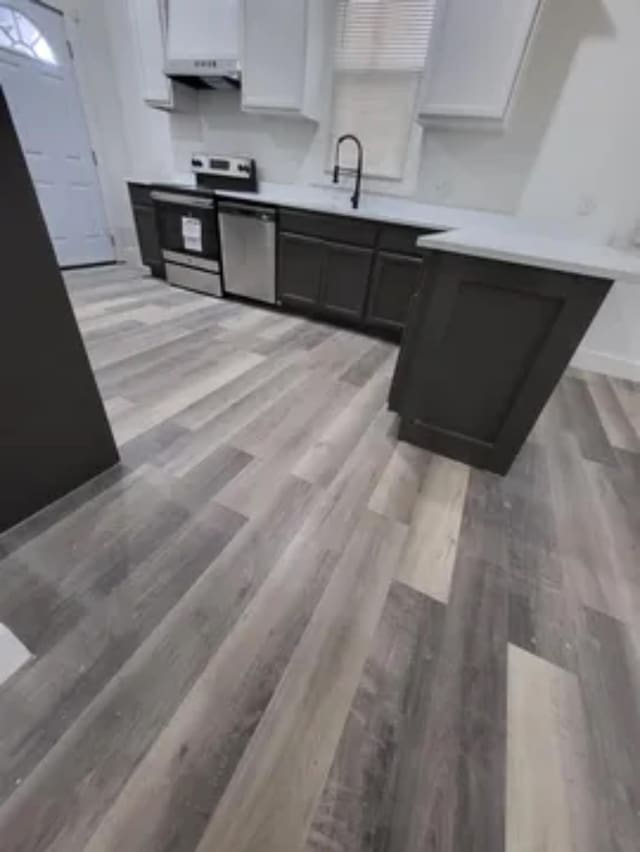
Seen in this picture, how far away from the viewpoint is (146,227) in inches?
151

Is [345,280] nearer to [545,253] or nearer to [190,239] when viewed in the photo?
[190,239]

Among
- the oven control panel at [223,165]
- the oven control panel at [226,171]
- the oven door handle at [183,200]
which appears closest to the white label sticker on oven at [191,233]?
the oven door handle at [183,200]

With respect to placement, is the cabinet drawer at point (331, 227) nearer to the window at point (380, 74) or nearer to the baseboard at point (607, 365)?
the window at point (380, 74)

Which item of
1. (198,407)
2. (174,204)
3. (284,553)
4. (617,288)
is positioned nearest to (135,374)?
(198,407)

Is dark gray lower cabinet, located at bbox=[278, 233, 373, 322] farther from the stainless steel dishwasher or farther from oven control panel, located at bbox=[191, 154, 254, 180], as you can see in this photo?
oven control panel, located at bbox=[191, 154, 254, 180]

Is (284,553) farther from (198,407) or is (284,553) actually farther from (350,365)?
(350,365)

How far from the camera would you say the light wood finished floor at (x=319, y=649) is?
798 millimetres

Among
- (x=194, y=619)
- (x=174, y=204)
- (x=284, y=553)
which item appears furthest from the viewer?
(x=174, y=204)

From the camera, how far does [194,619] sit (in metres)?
1.11

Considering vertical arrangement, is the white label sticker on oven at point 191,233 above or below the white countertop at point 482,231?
below

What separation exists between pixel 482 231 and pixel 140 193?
11.4ft

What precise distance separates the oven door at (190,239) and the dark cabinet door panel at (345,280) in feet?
3.84

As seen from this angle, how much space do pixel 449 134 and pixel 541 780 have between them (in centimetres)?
353

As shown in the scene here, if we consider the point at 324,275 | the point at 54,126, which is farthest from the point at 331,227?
the point at 54,126
